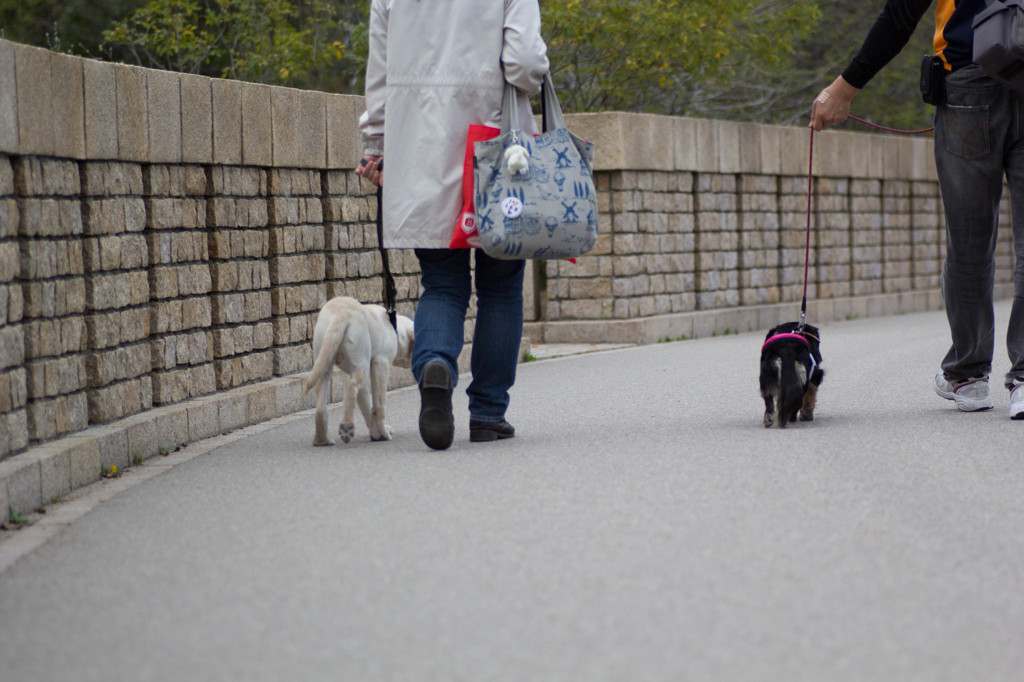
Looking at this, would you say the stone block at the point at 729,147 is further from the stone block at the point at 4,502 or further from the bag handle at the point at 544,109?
the stone block at the point at 4,502

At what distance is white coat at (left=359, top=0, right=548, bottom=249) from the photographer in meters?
5.62

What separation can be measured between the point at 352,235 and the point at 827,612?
6072 millimetres

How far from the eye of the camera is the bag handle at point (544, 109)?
222 inches

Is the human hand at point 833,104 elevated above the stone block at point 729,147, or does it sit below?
below

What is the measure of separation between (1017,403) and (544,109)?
99.2 inches

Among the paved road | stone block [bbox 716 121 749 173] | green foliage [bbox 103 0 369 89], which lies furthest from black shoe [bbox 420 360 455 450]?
green foliage [bbox 103 0 369 89]

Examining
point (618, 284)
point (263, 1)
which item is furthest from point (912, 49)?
point (618, 284)

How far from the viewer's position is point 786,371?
20.2 ft

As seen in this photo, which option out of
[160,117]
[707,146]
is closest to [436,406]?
[160,117]

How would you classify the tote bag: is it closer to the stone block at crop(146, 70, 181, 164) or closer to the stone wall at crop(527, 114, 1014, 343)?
the stone block at crop(146, 70, 181, 164)

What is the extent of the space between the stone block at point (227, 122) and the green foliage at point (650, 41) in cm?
1027

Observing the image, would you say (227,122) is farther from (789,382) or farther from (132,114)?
(789,382)

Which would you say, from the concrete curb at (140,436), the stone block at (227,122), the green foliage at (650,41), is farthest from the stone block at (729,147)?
the stone block at (227,122)

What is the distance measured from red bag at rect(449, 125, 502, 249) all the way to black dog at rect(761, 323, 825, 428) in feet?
4.83
